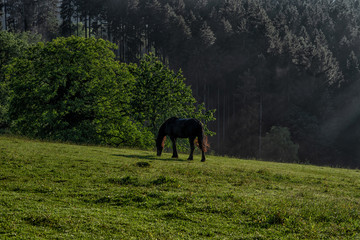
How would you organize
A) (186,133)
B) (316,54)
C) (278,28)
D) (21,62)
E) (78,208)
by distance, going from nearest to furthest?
1. (78,208)
2. (186,133)
3. (21,62)
4. (316,54)
5. (278,28)

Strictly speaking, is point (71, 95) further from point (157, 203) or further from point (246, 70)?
point (246, 70)

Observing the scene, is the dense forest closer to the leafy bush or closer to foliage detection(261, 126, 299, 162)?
foliage detection(261, 126, 299, 162)

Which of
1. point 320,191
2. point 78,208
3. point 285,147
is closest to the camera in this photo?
point 78,208

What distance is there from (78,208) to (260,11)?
433ft

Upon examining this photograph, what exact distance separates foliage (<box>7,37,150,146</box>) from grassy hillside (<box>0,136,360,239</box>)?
1950 centimetres

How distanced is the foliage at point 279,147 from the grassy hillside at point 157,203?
69.5m

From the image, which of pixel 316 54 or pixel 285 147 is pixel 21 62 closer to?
pixel 285 147

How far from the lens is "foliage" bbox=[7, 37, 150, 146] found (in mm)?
41531

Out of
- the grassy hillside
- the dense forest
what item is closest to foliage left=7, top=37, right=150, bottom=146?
the grassy hillside

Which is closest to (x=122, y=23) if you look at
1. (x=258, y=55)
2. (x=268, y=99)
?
(x=258, y=55)

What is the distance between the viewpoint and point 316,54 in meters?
118

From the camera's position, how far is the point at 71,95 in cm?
4278

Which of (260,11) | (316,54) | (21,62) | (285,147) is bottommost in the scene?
(285,147)

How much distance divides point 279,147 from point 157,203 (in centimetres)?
8331
